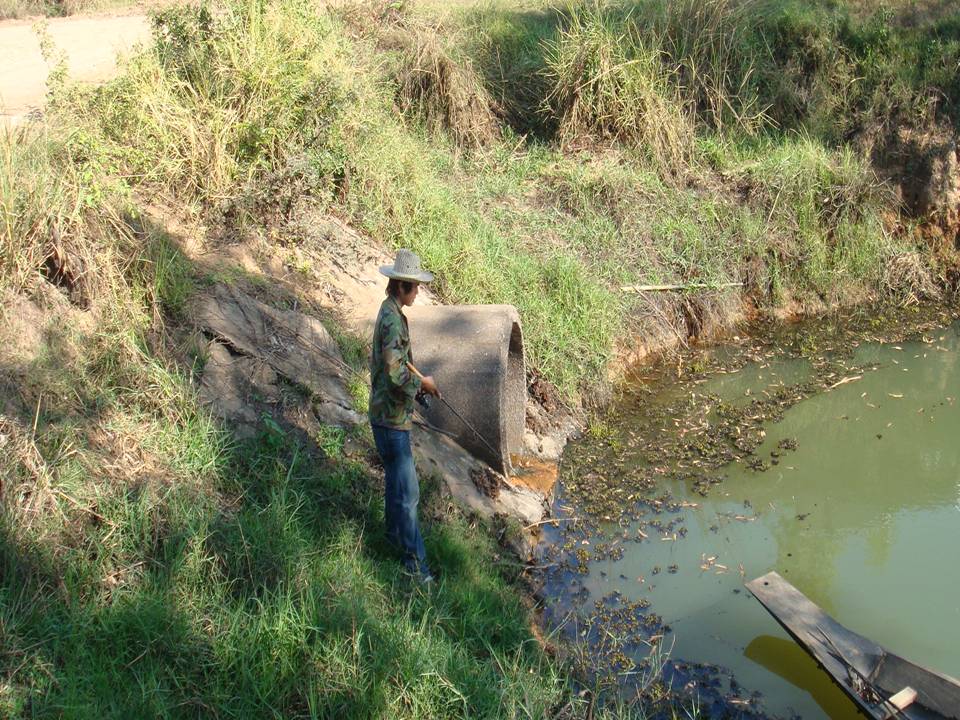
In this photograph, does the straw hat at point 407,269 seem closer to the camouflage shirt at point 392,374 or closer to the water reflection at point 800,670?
the camouflage shirt at point 392,374

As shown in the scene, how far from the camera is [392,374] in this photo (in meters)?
5.05

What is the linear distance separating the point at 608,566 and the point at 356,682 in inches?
102

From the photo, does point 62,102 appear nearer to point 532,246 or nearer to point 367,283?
point 367,283

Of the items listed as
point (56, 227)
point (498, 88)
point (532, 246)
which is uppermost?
point (56, 227)

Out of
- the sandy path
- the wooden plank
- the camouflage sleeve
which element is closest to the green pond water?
the wooden plank

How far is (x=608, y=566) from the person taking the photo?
654 centimetres

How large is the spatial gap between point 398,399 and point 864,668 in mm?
2890

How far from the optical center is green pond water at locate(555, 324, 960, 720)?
19.1 feet

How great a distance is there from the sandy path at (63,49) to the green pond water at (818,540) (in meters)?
5.85

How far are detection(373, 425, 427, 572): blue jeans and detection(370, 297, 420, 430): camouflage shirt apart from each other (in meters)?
0.08

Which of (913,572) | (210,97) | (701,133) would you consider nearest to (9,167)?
(210,97)

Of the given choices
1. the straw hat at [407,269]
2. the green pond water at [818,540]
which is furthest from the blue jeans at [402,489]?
the green pond water at [818,540]

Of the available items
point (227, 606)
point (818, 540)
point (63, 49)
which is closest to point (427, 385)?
point (227, 606)

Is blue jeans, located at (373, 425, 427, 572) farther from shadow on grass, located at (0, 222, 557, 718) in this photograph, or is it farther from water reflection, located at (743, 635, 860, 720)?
water reflection, located at (743, 635, 860, 720)
